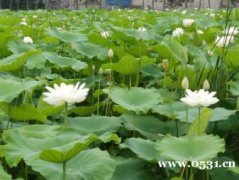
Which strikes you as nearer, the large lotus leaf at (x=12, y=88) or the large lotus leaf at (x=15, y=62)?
the large lotus leaf at (x=12, y=88)

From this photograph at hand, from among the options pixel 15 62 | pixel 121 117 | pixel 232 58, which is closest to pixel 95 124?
pixel 121 117

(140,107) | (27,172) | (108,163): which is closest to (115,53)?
(140,107)

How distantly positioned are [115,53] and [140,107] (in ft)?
2.08

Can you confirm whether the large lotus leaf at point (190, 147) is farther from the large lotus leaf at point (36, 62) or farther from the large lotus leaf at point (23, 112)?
the large lotus leaf at point (36, 62)

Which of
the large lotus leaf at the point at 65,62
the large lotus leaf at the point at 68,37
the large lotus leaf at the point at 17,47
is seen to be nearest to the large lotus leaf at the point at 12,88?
the large lotus leaf at the point at 65,62

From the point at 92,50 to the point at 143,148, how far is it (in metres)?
0.79

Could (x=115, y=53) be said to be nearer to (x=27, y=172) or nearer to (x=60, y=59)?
(x=60, y=59)

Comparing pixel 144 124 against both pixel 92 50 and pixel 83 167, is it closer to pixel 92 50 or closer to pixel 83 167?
pixel 83 167

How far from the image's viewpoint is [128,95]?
113cm

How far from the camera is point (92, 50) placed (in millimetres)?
1633

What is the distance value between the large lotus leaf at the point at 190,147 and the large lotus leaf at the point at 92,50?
816 millimetres

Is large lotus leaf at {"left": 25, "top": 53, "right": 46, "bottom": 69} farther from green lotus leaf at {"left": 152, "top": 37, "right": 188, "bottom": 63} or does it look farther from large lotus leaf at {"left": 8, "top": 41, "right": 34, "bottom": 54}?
green lotus leaf at {"left": 152, "top": 37, "right": 188, "bottom": 63}

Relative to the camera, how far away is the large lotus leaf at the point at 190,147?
762 millimetres

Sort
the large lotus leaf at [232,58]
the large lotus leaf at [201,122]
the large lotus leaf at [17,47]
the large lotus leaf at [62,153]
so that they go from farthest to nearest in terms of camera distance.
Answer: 1. the large lotus leaf at [17,47]
2. the large lotus leaf at [232,58]
3. the large lotus leaf at [201,122]
4. the large lotus leaf at [62,153]
